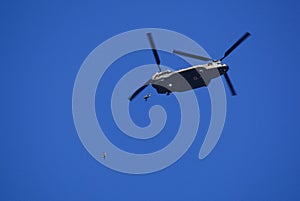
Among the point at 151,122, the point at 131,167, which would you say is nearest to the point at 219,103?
the point at 151,122

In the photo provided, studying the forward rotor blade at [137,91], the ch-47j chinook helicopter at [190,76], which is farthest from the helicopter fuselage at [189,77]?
the forward rotor blade at [137,91]

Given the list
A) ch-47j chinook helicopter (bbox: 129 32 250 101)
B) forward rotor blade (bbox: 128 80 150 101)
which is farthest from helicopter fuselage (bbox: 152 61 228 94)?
forward rotor blade (bbox: 128 80 150 101)

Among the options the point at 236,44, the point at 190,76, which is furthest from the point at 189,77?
the point at 236,44

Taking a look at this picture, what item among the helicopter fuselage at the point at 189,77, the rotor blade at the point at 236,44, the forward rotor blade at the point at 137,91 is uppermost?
the forward rotor blade at the point at 137,91

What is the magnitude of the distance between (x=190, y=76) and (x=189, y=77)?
0.68 ft

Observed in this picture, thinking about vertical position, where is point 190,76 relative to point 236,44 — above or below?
below

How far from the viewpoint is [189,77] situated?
64.1 metres

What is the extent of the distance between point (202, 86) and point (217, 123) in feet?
63.8

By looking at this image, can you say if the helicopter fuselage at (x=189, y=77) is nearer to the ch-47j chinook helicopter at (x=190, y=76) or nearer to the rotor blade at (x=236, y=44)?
the ch-47j chinook helicopter at (x=190, y=76)

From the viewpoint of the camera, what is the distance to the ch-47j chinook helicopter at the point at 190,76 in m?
63.9

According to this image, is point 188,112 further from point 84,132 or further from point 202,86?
point 84,132

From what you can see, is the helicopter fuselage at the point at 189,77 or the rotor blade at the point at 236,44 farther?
the rotor blade at the point at 236,44

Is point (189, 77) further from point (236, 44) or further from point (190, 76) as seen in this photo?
point (236, 44)

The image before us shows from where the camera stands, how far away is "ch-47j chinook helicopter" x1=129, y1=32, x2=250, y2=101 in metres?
63.9
